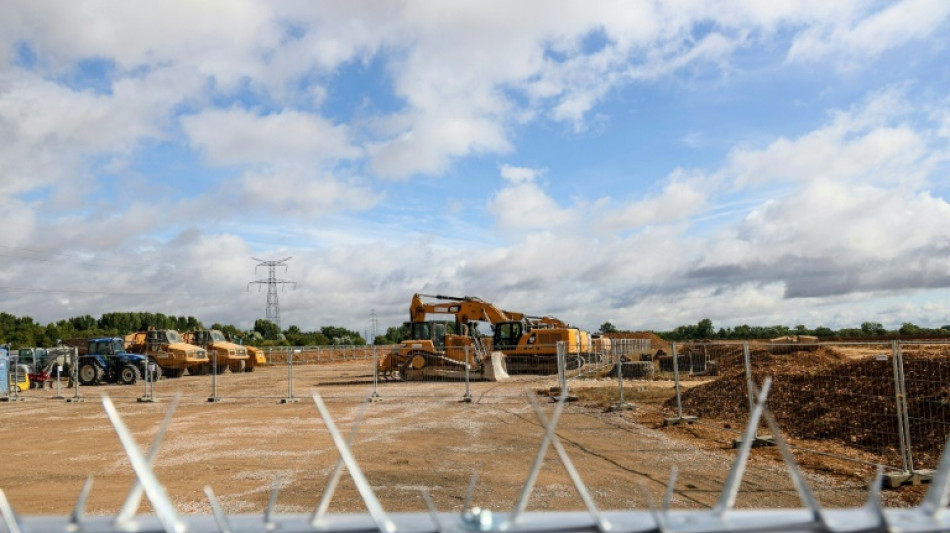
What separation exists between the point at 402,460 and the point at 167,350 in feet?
103

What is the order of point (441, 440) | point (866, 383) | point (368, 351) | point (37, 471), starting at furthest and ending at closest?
point (368, 351) < point (866, 383) < point (441, 440) < point (37, 471)

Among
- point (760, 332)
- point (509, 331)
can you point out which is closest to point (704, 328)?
point (760, 332)

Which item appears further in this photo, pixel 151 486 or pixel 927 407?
pixel 927 407

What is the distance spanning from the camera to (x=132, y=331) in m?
104

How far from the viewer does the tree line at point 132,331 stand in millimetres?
74250

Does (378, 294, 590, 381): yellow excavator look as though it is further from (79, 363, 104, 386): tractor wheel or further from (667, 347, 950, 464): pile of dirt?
(79, 363, 104, 386): tractor wheel

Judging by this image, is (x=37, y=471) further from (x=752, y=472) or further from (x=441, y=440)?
(x=752, y=472)

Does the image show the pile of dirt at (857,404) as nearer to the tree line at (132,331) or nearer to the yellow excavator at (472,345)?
the yellow excavator at (472,345)

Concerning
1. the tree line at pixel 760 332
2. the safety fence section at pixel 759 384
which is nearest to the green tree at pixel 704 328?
the tree line at pixel 760 332

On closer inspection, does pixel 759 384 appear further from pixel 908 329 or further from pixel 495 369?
pixel 908 329

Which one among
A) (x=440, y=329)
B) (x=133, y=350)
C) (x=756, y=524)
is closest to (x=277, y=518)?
(x=756, y=524)

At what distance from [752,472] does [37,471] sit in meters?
11.1

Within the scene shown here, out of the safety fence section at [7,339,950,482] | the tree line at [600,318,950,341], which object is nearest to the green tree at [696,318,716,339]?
the tree line at [600,318,950,341]

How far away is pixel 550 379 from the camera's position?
29.5 metres
